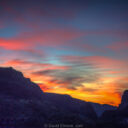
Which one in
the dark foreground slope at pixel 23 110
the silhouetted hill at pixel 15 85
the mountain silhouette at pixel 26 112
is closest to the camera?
the dark foreground slope at pixel 23 110

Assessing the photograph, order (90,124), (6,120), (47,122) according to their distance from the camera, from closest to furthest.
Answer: (6,120) → (47,122) → (90,124)

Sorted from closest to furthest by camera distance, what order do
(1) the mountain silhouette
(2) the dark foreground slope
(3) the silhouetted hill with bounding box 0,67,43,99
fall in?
(2) the dark foreground slope, (1) the mountain silhouette, (3) the silhouetted hill with bounding box 0,67,43,99

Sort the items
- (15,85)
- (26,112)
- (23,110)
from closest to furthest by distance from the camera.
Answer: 1. (26,112)
2. (23,110)
3. (15,85)

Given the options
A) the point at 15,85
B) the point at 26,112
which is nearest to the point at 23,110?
the point at 26,112

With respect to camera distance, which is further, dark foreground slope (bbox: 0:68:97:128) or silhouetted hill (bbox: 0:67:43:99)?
silhouetted hill (bbox: 0:67:43:99)

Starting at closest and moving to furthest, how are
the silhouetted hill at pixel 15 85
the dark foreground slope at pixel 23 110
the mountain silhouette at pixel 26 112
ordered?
the dark foreground slope at pixel 23 110
the mountain silhouette at pixel 26 112
the silhouetted hill at pixel 15 85

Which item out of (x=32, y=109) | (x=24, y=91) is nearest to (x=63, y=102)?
(x=24, y=91)

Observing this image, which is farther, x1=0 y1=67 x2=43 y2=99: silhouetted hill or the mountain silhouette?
x1=0 y1=67 x2=43 y2=99: silhouetted hill

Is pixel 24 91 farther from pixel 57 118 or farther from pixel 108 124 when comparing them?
pixel 108 124

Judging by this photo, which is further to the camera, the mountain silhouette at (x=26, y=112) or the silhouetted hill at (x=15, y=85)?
the silhouetted hill at (x=15, y=85)

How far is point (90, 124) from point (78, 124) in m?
9.94

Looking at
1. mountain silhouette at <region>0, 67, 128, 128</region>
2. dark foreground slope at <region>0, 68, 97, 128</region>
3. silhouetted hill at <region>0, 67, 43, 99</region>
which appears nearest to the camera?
dark foreground slope at <region>0, 68, 97, 128</region>

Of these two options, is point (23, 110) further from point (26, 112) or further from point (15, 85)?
point (15, 85)

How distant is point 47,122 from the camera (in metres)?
98.1
